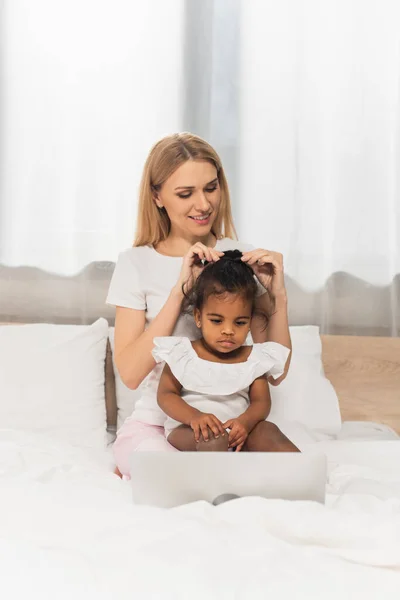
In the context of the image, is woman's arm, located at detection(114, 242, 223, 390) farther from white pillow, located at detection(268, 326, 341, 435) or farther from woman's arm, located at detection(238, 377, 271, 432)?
white pillow, located at detection(268, 326, 341, 435)

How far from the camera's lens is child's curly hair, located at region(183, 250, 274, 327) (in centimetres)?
167

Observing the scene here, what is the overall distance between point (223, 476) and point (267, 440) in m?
0.37

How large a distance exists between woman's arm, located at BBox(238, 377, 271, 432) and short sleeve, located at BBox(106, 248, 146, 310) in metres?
0.37

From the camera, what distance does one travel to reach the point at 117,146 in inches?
95.9

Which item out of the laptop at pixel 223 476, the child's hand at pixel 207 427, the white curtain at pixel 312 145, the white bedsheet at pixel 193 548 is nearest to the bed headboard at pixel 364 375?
the white curtain at pixel 312 145

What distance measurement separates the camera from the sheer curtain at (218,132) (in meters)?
2.43

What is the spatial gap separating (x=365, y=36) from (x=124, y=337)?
131cm

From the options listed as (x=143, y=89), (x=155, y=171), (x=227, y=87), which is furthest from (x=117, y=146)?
(x=155, y=171)

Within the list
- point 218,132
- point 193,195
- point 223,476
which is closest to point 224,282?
point 193,195

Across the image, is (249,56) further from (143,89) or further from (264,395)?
(264,395)

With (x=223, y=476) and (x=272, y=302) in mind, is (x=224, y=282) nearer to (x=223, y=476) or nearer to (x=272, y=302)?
(x=272, y=302)

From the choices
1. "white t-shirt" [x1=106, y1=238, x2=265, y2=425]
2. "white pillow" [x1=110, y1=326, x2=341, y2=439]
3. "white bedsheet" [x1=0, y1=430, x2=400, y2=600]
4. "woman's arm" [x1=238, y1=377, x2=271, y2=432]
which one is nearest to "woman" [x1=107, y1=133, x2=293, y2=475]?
"white t-shirt" [x1=106, y1=238, x2=265, y2=425]

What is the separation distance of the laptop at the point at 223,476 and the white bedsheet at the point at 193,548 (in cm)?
5

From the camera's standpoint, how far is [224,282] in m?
1.67
